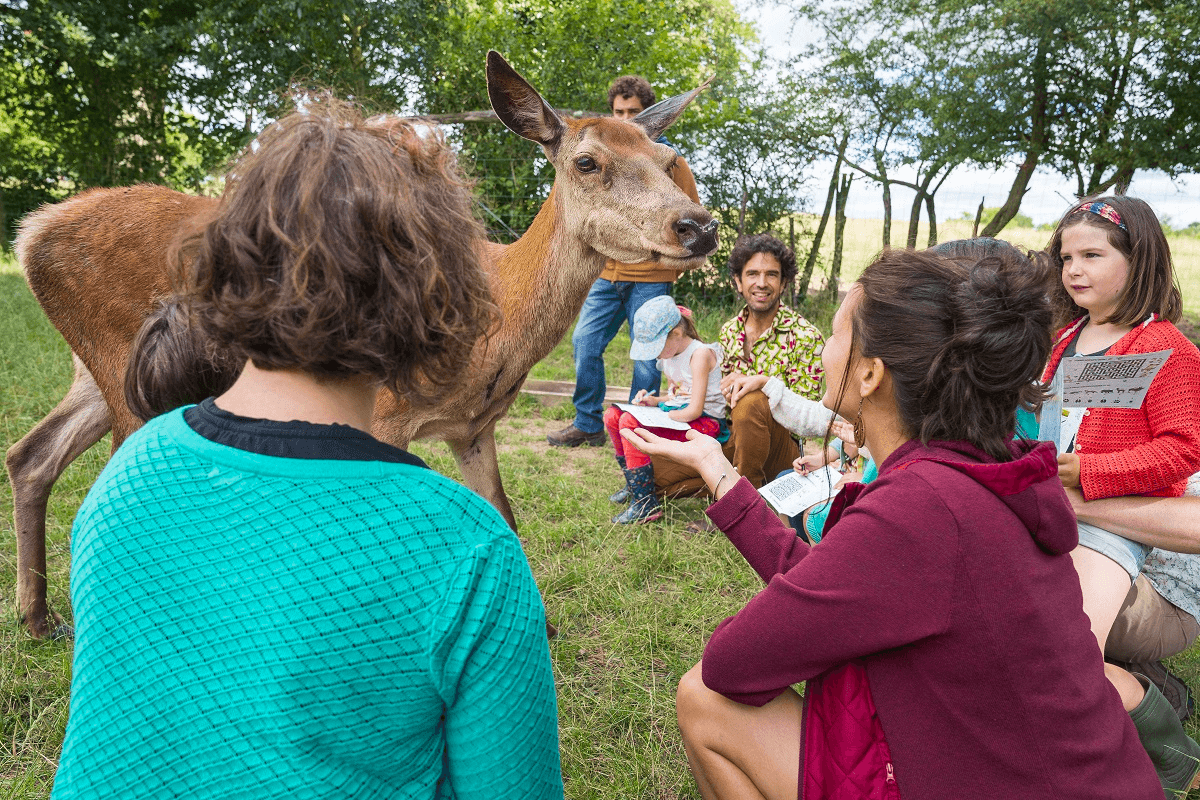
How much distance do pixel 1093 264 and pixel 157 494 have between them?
2.91 m

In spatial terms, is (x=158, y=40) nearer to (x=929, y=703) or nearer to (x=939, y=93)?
(x=939, y=93)

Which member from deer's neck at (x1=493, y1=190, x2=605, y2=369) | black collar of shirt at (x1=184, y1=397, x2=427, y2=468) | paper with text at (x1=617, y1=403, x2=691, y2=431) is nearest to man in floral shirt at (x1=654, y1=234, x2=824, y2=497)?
paper with text at (x1=617, y1=403, x2=691, y2=431)

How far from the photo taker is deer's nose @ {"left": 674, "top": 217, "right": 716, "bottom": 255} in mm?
3314

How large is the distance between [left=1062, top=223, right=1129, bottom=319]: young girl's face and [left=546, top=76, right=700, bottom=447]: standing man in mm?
2943

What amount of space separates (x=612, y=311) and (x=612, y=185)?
2261 millimetres

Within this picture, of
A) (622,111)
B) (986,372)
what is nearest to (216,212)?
(986,372)

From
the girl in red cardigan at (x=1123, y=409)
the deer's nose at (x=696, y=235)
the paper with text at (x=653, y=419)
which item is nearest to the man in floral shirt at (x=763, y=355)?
the paper with text at (x=653, y=419)

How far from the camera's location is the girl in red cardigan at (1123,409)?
2275 mm

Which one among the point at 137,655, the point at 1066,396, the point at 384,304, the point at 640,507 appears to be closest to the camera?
the point at 137,655

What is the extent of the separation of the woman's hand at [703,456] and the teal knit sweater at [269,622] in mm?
1088

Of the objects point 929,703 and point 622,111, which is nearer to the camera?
point 929,703

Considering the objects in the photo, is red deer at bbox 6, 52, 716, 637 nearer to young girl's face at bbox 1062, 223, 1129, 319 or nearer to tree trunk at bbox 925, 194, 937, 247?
young girl's face at bbox 1062, 223, 1129, 319

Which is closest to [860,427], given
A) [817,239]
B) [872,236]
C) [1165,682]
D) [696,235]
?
[696,235]

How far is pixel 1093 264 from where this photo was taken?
8.75 feet
